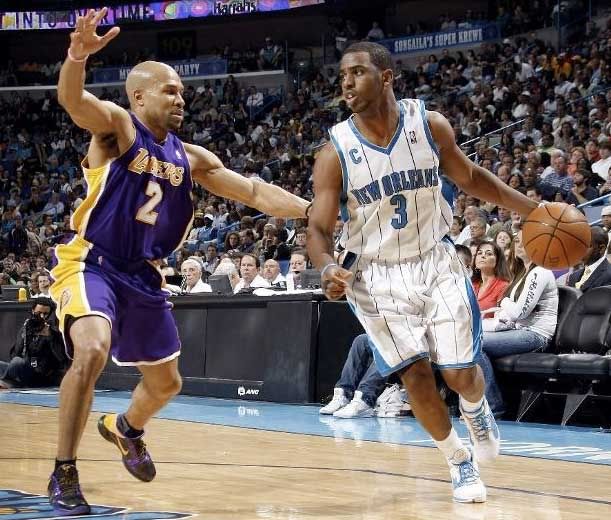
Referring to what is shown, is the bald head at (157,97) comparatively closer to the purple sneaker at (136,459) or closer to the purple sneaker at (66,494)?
the purple sneaker at (136,459)

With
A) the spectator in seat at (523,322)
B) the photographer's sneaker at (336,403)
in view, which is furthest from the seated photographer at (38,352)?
the spectator in seat at (523,322)

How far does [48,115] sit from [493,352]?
25234 mm

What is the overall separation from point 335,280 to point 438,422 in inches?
32.6

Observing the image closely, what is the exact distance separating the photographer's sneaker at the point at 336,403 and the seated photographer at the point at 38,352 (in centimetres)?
462

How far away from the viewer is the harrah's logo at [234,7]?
29125 millimetres

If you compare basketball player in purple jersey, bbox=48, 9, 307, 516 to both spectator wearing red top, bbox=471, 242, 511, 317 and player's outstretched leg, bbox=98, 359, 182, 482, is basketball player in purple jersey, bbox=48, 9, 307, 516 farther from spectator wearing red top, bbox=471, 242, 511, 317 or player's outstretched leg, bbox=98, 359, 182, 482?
spectator wearing red top, bbox=471, 242, 511, 317

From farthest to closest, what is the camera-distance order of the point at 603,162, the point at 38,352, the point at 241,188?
the point at 603,162, the point at 38,352, the point at 241,188

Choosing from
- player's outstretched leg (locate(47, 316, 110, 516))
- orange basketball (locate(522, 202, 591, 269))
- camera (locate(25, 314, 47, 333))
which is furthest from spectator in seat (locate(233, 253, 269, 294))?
player's outstretched leg (locate(47, 316, 110, 516))

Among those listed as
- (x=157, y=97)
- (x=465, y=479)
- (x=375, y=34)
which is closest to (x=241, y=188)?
(x=157, y=97)

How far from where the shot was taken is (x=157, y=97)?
15.1 feet

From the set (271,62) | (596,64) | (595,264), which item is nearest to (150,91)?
(595,264)

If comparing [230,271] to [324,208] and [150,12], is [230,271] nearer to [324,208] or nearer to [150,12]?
[324,208]

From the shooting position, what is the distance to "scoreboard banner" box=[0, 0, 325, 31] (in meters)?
29.1

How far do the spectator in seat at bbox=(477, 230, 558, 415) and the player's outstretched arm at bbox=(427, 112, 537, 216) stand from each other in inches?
124
